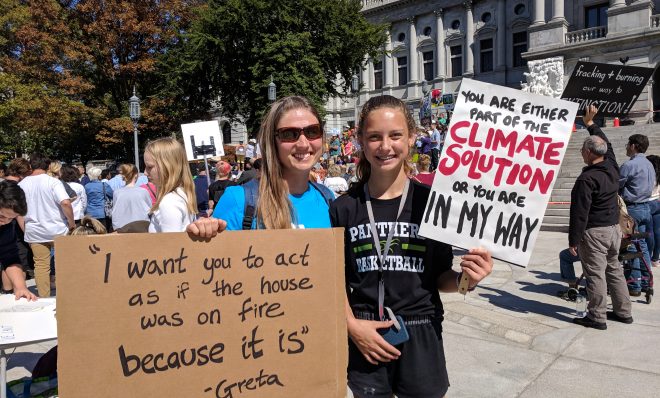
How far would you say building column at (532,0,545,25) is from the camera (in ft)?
108

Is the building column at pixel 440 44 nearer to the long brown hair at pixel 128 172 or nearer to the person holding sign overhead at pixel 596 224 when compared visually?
the long brown hair at pixel 128 172

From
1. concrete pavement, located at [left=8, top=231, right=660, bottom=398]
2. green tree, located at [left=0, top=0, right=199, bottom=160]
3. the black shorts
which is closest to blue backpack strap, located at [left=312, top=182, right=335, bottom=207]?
the black shorts

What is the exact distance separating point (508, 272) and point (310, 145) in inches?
244

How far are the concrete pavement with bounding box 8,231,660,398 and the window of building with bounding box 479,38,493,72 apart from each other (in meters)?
37.5

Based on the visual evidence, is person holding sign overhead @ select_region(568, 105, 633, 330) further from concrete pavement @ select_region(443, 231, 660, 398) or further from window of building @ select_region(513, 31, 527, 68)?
window of building @ select_region(513, 31, 527, 68)

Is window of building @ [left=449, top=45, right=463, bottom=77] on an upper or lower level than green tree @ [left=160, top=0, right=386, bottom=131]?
upper

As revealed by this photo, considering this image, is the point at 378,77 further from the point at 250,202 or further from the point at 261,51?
the point at 250,202

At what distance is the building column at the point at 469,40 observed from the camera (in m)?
39.8

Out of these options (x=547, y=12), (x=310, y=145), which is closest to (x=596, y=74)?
(x=310, y=145)

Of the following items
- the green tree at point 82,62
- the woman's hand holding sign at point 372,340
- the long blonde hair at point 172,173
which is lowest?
the woman's hand holding sign at point 372,340

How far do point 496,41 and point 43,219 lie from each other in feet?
130

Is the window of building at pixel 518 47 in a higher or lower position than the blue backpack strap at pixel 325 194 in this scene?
higher

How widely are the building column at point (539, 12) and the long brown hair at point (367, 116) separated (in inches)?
1407

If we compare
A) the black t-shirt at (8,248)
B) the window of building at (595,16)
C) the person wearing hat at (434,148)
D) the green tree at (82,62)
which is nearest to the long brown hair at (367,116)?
the black t-shirt at (8,248)
